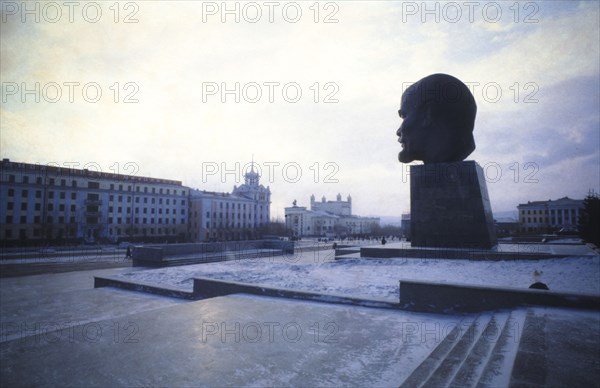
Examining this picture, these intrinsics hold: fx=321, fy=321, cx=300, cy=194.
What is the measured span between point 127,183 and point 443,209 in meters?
58.0

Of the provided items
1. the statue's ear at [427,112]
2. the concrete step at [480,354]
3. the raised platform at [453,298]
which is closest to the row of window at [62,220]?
the raised platform at [453,298]

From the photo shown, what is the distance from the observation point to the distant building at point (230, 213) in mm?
66750

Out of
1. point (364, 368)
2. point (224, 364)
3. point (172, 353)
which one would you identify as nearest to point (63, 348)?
point (172, 353)

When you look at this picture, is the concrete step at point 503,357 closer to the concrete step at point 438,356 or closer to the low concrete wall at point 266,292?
the concrete step at point 438,356

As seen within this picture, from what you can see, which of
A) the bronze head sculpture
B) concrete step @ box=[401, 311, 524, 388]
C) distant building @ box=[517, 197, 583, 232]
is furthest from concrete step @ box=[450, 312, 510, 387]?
distant building @ box=[517, 197, 583, 232]

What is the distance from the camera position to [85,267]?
21156 mm

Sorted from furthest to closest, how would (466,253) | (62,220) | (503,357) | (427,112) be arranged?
1. (62,220)
2. (427,112)
3. (466,253)
4. (503,357)

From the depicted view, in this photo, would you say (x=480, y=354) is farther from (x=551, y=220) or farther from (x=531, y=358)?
(x=551, y=220)

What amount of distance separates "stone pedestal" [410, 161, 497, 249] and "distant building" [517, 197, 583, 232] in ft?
244

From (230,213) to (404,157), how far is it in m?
60.2

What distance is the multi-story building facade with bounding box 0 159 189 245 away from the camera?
4572cm

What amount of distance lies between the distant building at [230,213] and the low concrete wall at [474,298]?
61.5 meters

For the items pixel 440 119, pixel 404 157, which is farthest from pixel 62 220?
pixel 440 119

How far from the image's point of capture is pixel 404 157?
54.6ft
